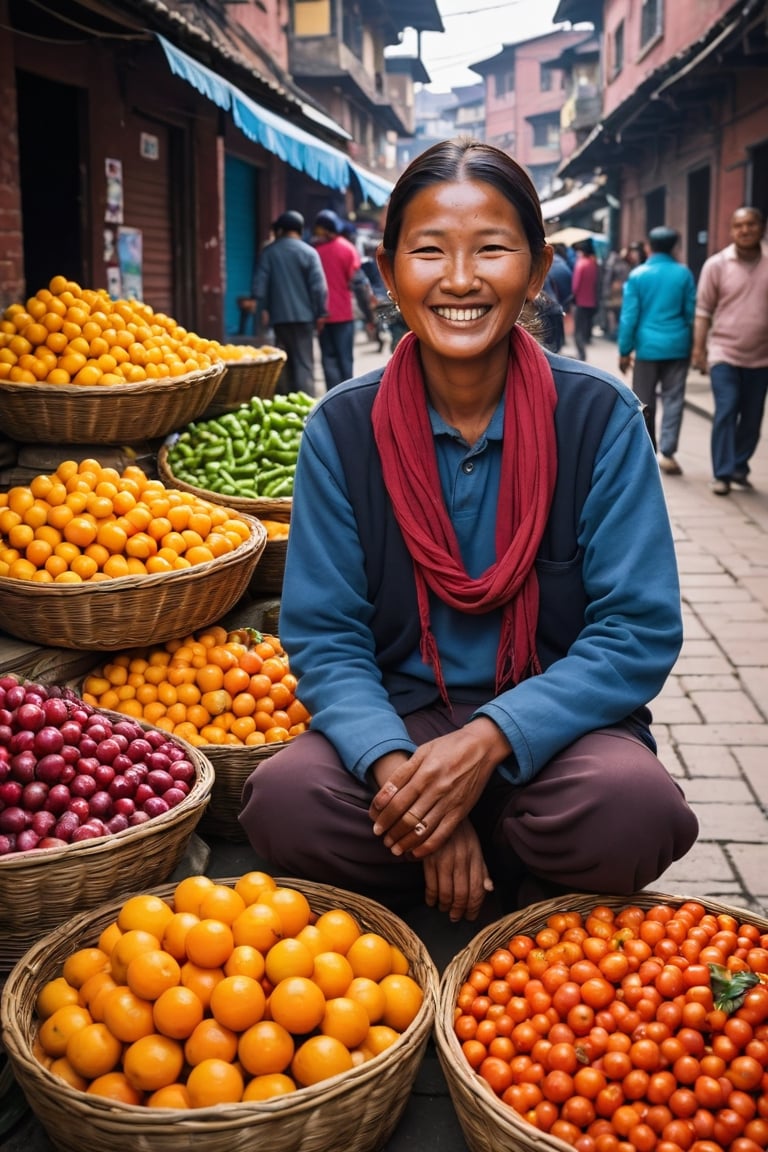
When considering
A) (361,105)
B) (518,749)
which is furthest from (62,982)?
(361,105)

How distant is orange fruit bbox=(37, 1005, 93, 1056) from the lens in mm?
2016

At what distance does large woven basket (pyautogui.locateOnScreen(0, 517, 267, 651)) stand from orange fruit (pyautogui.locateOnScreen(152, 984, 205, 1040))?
161 centimetres

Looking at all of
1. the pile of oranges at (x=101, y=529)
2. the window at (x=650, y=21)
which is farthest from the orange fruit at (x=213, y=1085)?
the window at (x=650, y=21)

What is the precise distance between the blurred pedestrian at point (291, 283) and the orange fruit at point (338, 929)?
30.1ft

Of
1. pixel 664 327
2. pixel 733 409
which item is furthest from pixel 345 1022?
pixel 664 327

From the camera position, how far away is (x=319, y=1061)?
1.92 metres

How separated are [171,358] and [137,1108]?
3.37 m

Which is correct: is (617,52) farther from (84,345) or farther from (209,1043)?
(209,1043)

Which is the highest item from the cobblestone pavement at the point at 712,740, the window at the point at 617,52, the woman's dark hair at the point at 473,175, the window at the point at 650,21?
the window at the point at 617,52

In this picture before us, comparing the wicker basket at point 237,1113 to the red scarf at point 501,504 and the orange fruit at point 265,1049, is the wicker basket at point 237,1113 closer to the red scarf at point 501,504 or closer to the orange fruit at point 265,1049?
the orange fruit at point 265,1049

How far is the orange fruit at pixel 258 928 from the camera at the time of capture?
2.11 m

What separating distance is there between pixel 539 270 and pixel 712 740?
6.94ft

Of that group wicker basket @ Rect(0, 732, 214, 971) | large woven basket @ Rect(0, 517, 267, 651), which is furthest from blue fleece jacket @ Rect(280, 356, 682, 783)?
large woven basket @ Rect(0, 517, 267, 651)

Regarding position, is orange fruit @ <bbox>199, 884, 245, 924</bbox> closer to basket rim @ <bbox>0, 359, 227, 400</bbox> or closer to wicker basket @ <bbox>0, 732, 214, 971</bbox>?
wicker basket @ <bbox>0, 732, 214, 971</bbox>
